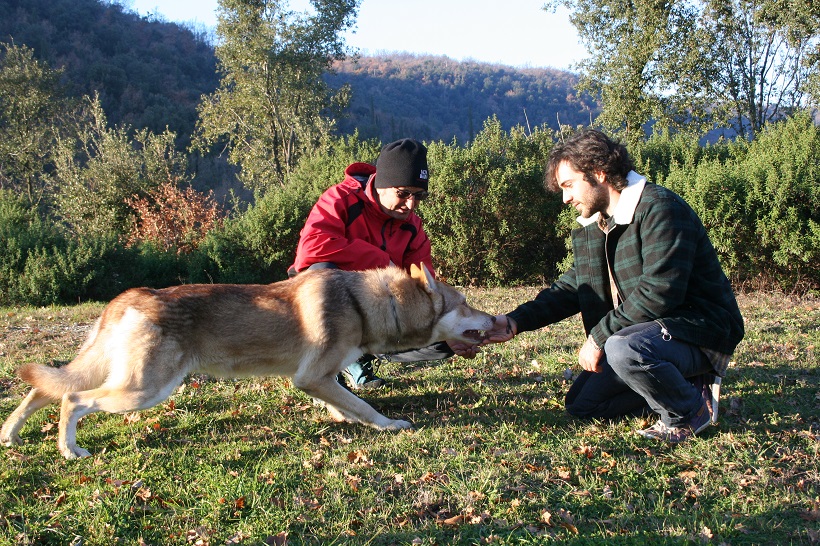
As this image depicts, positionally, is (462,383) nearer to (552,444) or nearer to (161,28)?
(552,444)

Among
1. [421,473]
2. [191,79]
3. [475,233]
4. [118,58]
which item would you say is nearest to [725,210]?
[475,233]

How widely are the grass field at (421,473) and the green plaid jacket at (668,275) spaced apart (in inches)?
34.5

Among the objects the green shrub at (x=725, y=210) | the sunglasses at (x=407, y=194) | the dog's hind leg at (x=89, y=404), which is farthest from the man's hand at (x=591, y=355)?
the green shrub at (x=725, y=210)

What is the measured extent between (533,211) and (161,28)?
66126 millimetres

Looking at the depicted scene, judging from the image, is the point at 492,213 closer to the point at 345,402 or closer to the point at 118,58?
the point at 345,402

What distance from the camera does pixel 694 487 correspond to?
4.00 metres

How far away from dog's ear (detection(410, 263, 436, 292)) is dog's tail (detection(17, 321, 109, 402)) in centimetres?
261

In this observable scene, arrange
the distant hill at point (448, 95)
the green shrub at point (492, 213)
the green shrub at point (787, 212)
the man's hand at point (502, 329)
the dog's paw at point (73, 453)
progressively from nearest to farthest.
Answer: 1. the dog's paw at point (73, 453)
2. the man's hand at point (502, 329)
3. the green shrub at point (787, 212)
4. the green shrub at point (492, 213)
5. the distant hill at point (448, 95)

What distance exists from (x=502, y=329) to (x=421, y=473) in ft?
6.04

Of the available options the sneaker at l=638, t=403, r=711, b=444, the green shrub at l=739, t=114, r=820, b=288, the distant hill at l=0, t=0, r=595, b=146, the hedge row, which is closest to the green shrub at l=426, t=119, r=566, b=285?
the hedge row

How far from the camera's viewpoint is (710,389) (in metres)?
5.18

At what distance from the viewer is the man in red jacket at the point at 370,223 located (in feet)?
19.1

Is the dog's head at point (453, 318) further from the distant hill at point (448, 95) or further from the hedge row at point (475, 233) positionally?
the distant hill at point (448, 95)

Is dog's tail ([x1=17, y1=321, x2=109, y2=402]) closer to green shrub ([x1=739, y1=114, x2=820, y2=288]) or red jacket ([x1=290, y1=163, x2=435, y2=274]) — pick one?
red jacket ([x1=290, y1=163, x2=435, y2=274])
